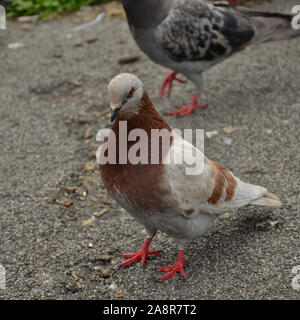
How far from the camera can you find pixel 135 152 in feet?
9.59

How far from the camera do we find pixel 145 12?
4.74m

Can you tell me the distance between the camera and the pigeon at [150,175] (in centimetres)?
291

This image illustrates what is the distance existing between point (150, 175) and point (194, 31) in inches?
97.1

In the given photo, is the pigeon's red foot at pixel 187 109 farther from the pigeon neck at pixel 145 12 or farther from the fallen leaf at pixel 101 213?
the fallen leaf at pixel 101 213

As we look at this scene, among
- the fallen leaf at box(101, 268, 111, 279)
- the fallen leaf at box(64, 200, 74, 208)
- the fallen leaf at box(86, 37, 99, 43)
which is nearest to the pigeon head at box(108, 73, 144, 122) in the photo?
the fallen leaf at box(101, 268, 111, 279)

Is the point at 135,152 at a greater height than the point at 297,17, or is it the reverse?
the point at 135,152

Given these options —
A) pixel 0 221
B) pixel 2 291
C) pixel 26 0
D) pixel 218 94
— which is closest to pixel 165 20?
pixel 218 94

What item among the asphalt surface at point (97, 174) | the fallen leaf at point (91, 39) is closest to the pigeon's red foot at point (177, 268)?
the asphalt surface at point (97, 174)

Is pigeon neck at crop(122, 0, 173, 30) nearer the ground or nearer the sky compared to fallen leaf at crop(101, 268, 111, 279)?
nearer the sky

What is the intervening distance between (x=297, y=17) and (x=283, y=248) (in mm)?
2994

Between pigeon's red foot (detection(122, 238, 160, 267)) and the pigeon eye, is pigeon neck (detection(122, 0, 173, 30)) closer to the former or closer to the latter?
the pigeon eye

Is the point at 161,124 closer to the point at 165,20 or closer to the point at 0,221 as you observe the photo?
the point at 0,221

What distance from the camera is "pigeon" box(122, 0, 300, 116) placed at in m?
4.79

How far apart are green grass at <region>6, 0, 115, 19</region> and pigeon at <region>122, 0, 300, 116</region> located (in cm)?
305
